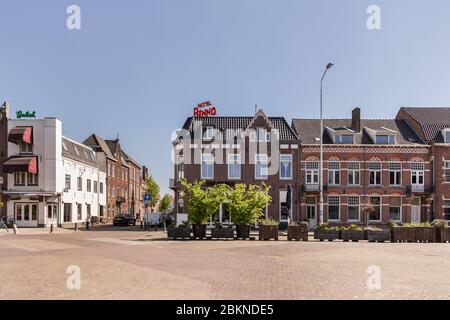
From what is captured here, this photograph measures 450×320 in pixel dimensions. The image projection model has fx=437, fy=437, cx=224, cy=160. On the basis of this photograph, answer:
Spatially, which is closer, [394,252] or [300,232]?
[394,252]

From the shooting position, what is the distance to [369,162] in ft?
130

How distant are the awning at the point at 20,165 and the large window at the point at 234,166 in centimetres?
1808

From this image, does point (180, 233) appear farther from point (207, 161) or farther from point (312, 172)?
point (312, 172)

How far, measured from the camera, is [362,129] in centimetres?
4162

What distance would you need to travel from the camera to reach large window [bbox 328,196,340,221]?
129 feet

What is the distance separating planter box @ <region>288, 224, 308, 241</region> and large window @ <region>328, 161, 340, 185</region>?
15273 millimetres

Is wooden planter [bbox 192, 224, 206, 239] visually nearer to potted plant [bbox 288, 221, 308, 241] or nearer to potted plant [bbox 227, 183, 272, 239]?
potted plant [bbox 227, 183, 272, 239]

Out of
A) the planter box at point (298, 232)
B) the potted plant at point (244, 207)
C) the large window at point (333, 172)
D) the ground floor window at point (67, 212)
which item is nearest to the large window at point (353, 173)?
the large window at point (333, 172)

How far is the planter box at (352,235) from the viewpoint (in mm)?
25094

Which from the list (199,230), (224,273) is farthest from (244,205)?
(224,273)

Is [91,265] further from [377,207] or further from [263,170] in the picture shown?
[377,207]

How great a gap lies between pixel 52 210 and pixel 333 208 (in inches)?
1043
